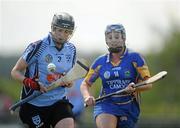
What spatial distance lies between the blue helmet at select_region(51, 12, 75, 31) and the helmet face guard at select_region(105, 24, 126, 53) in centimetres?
55

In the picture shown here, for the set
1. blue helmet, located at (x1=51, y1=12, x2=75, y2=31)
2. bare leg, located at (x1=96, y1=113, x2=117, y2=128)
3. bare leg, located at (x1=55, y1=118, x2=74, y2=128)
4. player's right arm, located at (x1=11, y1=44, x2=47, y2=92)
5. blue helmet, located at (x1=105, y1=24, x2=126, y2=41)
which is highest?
blue helmet, located at (x1=51, y1=12, x2=75, y2=31)

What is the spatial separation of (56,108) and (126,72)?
1.14 metres

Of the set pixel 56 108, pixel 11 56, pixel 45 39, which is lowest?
pixel 11 56

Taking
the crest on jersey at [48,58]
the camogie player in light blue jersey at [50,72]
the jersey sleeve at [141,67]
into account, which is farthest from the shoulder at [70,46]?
the jersey sleeve at [141,67]

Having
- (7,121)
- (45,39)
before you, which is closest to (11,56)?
(7,121)

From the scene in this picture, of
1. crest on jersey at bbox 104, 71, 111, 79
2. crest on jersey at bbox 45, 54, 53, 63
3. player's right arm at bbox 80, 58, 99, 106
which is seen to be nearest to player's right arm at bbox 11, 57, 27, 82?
crest on jersey at bbox 45, 54, 53, 63

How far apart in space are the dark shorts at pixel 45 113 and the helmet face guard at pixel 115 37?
1051mm

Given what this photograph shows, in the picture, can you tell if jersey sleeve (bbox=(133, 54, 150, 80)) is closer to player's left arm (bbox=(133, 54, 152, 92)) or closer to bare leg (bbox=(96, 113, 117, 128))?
player's left arm (bbox=(133, 54, 152, 92))

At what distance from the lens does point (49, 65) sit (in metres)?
12.6

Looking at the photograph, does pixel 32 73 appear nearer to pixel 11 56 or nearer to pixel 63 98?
pixel 63 98

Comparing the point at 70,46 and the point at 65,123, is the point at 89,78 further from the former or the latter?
the point at 65,123

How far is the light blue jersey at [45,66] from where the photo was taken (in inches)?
503

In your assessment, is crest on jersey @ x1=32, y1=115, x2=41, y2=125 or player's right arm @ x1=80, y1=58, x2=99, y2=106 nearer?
crest on jersey @ x1=32, y1=115, x2=41, y2=125

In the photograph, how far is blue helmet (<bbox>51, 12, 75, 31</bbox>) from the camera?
500 inches
